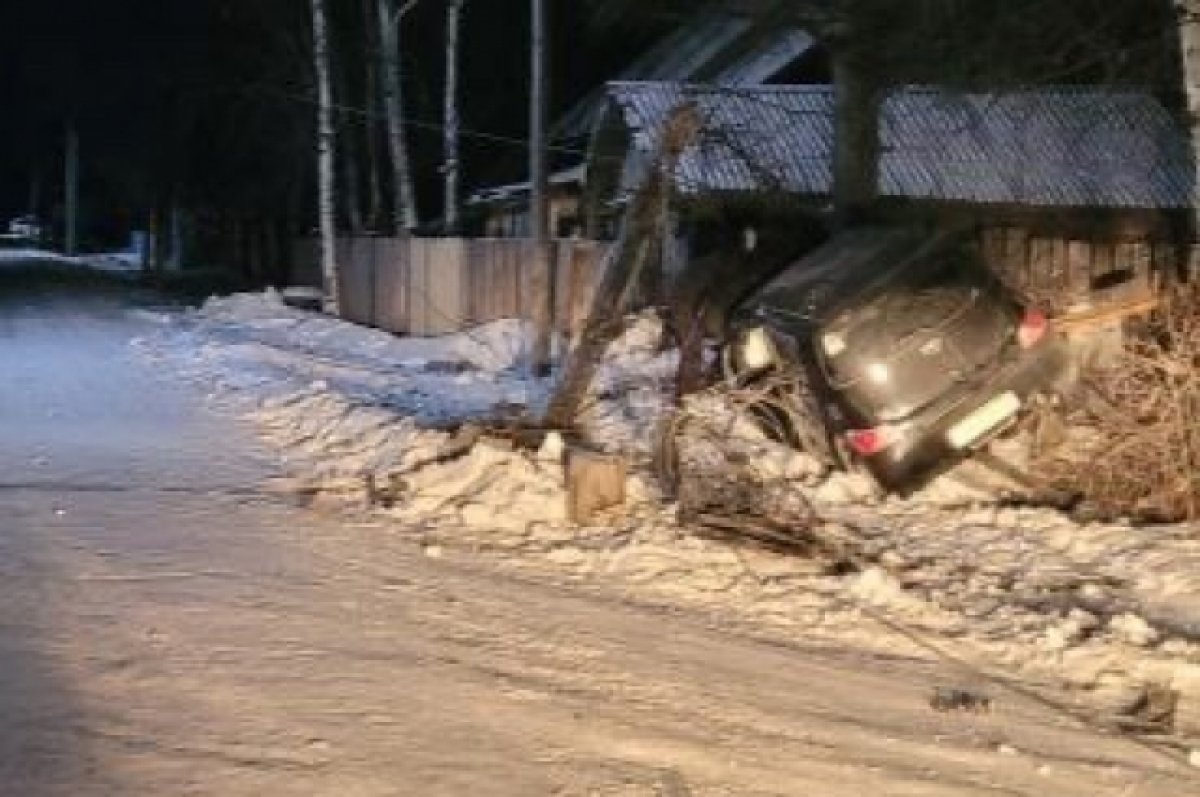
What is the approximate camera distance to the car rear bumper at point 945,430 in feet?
33.9

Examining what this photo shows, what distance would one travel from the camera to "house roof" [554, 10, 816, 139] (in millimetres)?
25875

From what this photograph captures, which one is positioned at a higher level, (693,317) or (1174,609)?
(693,317)

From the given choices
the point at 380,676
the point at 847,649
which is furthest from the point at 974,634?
the point at 380,676

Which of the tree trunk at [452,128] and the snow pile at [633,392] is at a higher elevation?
the tree trunk at [452,128]

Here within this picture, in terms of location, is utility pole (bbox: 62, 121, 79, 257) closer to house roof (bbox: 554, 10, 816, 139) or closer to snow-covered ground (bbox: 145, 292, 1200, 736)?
house roof (bbox: 554, 10, 816, 139)

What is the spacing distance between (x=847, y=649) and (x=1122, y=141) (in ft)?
51.5

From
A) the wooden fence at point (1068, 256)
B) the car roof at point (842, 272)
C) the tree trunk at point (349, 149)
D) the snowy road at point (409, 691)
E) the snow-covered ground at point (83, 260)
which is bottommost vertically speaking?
the snowy road at point (409, 691)

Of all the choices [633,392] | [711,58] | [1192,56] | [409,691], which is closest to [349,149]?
[711,58]

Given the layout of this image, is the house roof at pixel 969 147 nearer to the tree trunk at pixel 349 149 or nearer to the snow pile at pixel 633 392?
the snow pile at pixel 633 392

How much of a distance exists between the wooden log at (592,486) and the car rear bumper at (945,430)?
1.82 metres

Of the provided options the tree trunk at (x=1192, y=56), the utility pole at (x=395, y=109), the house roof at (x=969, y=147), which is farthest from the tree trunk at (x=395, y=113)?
A: the tree trunk at (x=1192, y=56)

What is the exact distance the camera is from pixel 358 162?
124 feet

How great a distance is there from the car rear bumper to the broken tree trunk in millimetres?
2163

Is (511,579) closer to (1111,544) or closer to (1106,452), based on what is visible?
(1111,544)
